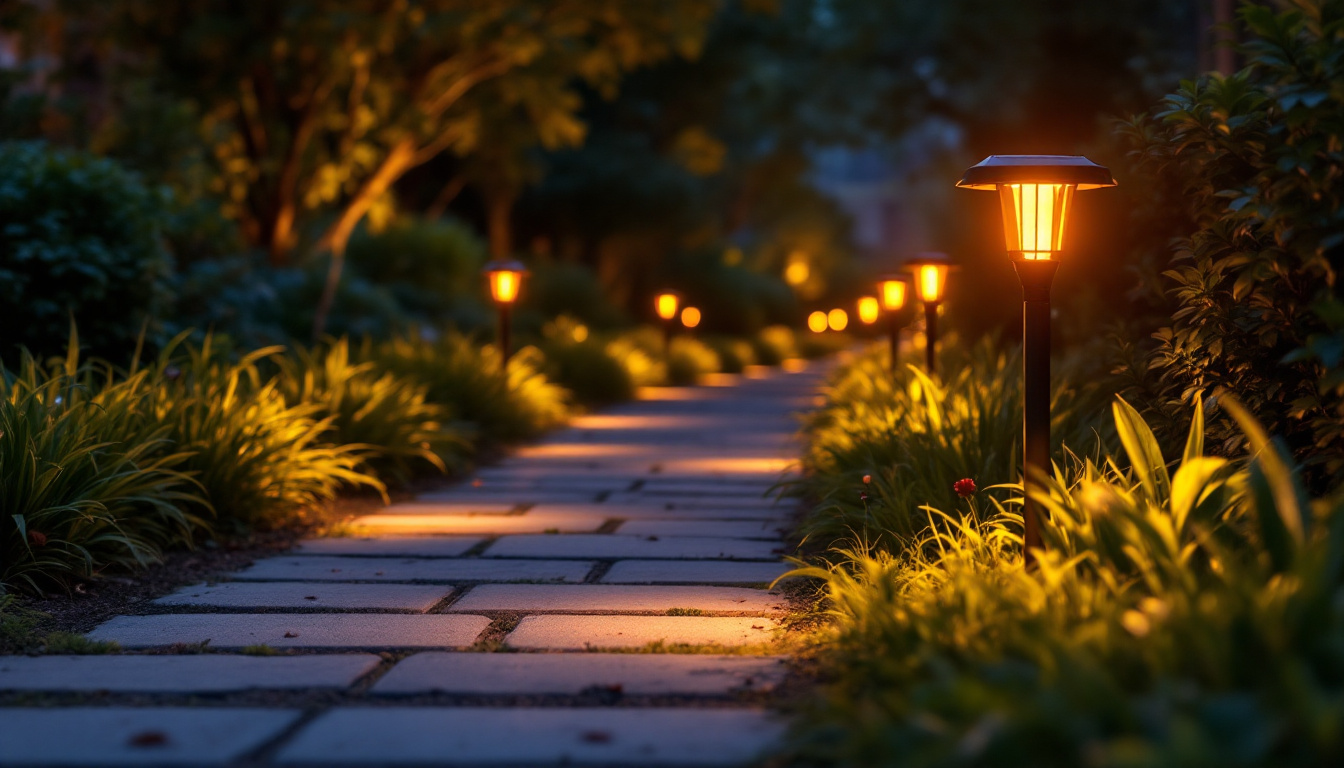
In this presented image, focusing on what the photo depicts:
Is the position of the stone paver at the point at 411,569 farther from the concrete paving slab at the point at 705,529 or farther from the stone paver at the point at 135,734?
the stone paver at the point at 135,734

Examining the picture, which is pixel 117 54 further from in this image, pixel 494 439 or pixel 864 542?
pixel 864 542

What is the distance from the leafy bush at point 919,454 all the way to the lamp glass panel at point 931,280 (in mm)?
1470

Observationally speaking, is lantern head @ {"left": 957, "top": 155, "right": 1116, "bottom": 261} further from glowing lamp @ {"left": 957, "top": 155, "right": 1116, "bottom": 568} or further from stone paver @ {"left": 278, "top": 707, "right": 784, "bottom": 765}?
stone paver @ {"left": 278, "top": 707, "right": 784, "bottom": 765}

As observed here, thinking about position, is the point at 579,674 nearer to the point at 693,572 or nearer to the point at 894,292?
the point at 693,572

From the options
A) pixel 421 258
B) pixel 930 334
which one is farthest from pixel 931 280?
pixel 421 258

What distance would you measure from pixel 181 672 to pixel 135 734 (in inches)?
27.1

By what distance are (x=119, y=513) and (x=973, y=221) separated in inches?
439

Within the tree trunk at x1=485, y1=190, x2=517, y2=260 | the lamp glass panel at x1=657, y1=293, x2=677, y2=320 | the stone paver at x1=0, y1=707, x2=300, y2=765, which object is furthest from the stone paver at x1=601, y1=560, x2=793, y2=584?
the tree trunk at x1=485, y1=190, x2=517, y2=260

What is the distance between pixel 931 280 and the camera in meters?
9.76

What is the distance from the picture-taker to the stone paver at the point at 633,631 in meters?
4.62

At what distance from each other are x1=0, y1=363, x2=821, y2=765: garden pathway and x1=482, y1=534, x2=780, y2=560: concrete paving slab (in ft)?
0.07

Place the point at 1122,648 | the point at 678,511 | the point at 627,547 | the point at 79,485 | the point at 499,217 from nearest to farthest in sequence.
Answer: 1. the point at 1122,648
2. the point at 79,485
3. the point at 627,547
4. the point at 678,511
5. the point at 499,217

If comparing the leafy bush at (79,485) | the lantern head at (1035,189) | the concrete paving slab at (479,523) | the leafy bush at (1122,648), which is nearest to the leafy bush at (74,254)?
the leafy bush at (79,485)

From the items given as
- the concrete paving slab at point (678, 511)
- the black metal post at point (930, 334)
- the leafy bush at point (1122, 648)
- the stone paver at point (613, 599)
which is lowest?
the concrete paving slab at point (678, 511)
